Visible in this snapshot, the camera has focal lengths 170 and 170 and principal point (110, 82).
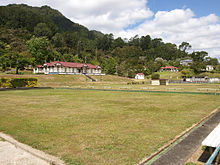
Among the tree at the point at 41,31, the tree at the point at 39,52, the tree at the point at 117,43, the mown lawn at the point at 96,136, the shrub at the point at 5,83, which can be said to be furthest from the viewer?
the tree at the point at 117,43

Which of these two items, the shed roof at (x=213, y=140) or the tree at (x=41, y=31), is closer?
the shed roof at (x=213, y=140)

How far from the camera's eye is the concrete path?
4.39 meters

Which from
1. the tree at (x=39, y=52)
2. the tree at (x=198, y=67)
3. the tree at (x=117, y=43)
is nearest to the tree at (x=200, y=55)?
the tree at (x=198, y=67)

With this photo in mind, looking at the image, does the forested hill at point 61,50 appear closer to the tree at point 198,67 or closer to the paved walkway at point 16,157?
the tree at point 198,67

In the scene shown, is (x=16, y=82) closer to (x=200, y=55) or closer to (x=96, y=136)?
(x=96, y=136)

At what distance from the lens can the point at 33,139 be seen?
19.6 ft

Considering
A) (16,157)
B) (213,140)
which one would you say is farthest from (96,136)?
(213,140)

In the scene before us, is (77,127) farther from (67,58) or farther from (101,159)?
(67,58)

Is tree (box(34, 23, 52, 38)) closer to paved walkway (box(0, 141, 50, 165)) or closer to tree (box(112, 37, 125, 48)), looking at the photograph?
tree (box(112, 37, 125, 48))

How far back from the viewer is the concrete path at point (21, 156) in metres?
4.39

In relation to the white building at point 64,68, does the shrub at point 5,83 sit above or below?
below

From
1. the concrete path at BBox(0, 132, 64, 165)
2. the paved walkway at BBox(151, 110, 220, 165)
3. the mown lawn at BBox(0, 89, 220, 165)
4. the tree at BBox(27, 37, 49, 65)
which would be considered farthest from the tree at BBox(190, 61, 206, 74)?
the concrete path at BBox(0, 132, 64, 165)

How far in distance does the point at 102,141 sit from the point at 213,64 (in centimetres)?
12670

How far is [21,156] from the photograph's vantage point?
473cm
